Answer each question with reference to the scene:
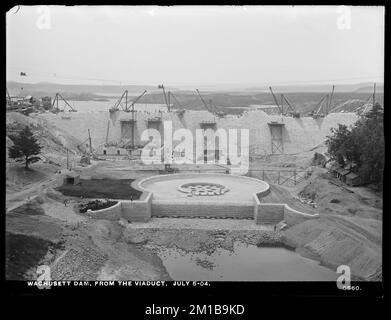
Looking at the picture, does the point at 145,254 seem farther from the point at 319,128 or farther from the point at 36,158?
the point at 319,128

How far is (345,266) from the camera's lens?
7.50 metres

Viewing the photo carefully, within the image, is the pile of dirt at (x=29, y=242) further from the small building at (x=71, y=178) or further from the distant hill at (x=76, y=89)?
the distant hill at (x=76, y=89)

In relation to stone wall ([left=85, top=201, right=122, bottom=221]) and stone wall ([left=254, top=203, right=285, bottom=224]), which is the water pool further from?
stone wall ([left=85, top=201, right=122, bottom=221])

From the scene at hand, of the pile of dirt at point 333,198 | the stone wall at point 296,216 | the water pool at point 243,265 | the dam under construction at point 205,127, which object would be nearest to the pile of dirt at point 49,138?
the dam under construction at point 205,127

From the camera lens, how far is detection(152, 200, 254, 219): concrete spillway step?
31.2 feet

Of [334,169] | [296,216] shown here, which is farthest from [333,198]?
[334,169]

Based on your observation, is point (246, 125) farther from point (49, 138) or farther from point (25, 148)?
point (25, 148)

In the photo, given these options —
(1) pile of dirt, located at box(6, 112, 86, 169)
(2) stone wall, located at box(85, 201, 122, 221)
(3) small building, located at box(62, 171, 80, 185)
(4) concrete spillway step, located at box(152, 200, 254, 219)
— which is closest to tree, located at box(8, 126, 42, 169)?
Result: (1) pile of dirt, located at box(6, 112, 86, 169)

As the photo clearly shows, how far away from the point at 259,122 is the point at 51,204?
6.06 m

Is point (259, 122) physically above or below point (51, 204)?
above

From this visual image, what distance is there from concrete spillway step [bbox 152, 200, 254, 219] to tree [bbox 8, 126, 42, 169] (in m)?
3.00
